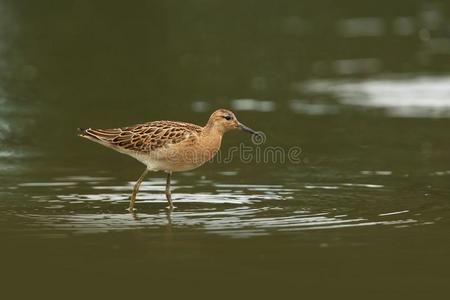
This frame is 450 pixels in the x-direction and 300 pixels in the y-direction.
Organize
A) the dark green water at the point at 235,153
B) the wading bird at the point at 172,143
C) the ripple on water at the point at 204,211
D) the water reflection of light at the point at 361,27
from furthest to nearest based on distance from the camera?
the water reflection of light at the point at 361,27 → the wading bird at the point at 172,143 → the ripple on water at the point at 204,211 → the dark green water at the point at 235,153

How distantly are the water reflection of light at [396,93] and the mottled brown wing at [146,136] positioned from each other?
6599mm

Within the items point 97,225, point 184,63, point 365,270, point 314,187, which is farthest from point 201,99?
point 365,270

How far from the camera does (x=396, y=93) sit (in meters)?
21.4

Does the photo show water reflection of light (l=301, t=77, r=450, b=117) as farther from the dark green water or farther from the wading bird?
the wading bird

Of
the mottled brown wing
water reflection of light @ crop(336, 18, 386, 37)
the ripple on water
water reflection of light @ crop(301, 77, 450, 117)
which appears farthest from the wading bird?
water reflection of light @ crop(336, 18, 386, 37)

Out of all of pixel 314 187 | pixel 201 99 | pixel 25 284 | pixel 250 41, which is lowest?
pixel 25 284

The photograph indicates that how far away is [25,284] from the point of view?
941cm

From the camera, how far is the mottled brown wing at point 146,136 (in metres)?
13.6

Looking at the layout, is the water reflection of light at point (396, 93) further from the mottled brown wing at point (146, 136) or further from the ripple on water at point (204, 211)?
the mottled brown wing at point (146, 136)

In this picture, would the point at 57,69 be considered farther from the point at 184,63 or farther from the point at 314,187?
the point at 314,187

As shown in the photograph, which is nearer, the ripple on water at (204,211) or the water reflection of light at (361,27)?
the ripple on water at (204,211)

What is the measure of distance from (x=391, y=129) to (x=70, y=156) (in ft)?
16.9

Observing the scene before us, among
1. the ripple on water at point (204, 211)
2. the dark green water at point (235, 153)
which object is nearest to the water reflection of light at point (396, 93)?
the dark green water at point (235, 153)

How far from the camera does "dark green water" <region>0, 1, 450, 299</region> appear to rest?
9906 millimetres
